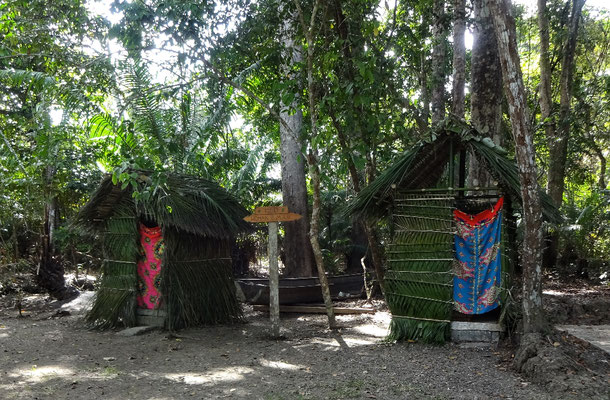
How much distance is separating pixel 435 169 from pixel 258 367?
3802 millimetres

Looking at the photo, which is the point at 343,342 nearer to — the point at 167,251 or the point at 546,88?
the point at 167,251

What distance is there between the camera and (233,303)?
362 inches

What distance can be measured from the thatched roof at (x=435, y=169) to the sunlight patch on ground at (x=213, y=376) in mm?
2781

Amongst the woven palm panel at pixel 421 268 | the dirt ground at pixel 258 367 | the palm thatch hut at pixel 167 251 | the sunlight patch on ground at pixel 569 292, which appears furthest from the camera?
the sunlight patch on ground at pixel 569 292

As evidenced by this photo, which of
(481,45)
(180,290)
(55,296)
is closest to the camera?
(180,290)

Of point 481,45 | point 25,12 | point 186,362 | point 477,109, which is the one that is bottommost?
point 186,362

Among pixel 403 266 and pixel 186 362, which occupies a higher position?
pixel 403 266

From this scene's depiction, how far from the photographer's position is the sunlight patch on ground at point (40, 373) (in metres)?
5.77

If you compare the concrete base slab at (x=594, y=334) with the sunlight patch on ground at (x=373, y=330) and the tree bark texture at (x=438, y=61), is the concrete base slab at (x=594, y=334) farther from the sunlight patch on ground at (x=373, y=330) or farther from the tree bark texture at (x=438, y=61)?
the tree bark texture at (x=438, y=61)

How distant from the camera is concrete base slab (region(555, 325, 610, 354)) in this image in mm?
6457

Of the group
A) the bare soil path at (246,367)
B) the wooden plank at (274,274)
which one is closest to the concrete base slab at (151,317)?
the bare soil path at (246,367)

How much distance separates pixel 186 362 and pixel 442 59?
24.6 ft

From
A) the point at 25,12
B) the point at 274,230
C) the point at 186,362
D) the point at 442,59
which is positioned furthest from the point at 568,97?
the point at 25,12

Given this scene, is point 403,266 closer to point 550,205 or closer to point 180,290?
point 550,205
